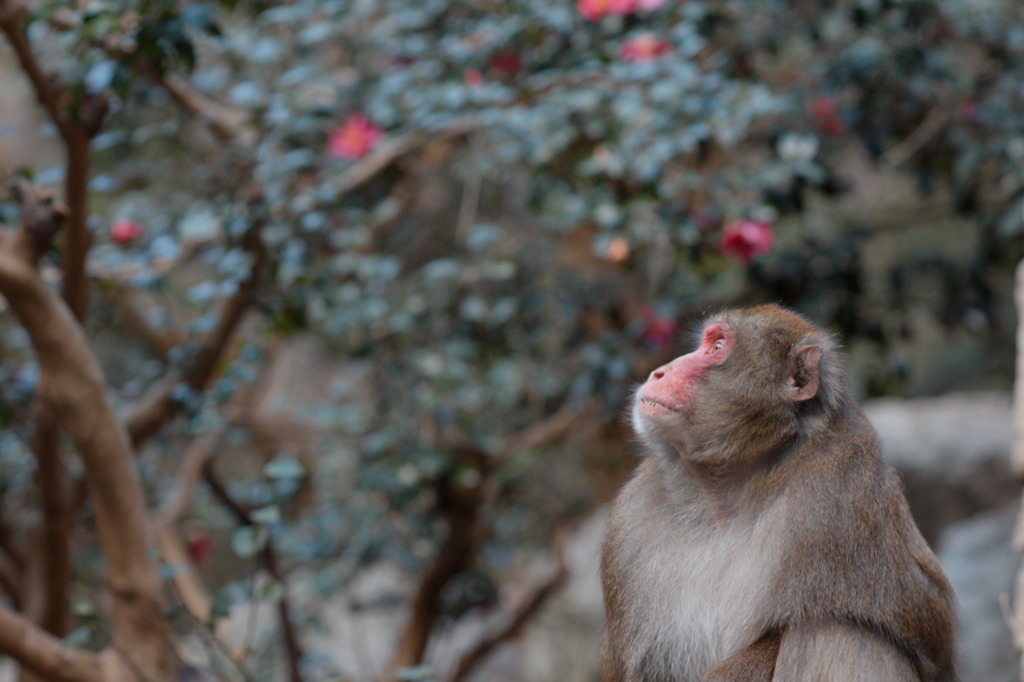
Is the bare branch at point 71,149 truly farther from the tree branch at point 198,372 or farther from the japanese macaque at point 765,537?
the japanese macaque at point 765,537

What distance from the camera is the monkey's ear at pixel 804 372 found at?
2139mm

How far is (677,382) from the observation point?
2215 mm

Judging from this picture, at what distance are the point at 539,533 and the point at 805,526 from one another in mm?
3977

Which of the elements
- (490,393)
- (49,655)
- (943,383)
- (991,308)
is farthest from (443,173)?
(943,383)

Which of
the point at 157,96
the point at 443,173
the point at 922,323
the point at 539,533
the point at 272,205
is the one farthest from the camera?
the point at 922,323

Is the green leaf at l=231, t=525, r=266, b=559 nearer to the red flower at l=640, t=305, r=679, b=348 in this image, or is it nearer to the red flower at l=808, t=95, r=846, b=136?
the red flower at l=640, t=305, r=679, b=348

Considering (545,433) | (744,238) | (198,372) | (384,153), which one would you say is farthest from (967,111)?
(198,372)

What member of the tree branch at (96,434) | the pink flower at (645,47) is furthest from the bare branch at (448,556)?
the tree branch at (96,434)

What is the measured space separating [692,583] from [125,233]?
2.29 metres

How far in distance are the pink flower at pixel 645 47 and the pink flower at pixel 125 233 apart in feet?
5.72

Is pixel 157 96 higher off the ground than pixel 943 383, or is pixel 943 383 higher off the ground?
pixel 157 96

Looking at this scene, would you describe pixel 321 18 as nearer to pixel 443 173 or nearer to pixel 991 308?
A: pixel 443 173

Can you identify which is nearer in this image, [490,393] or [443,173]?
[490,393]

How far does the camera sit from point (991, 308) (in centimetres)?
438
